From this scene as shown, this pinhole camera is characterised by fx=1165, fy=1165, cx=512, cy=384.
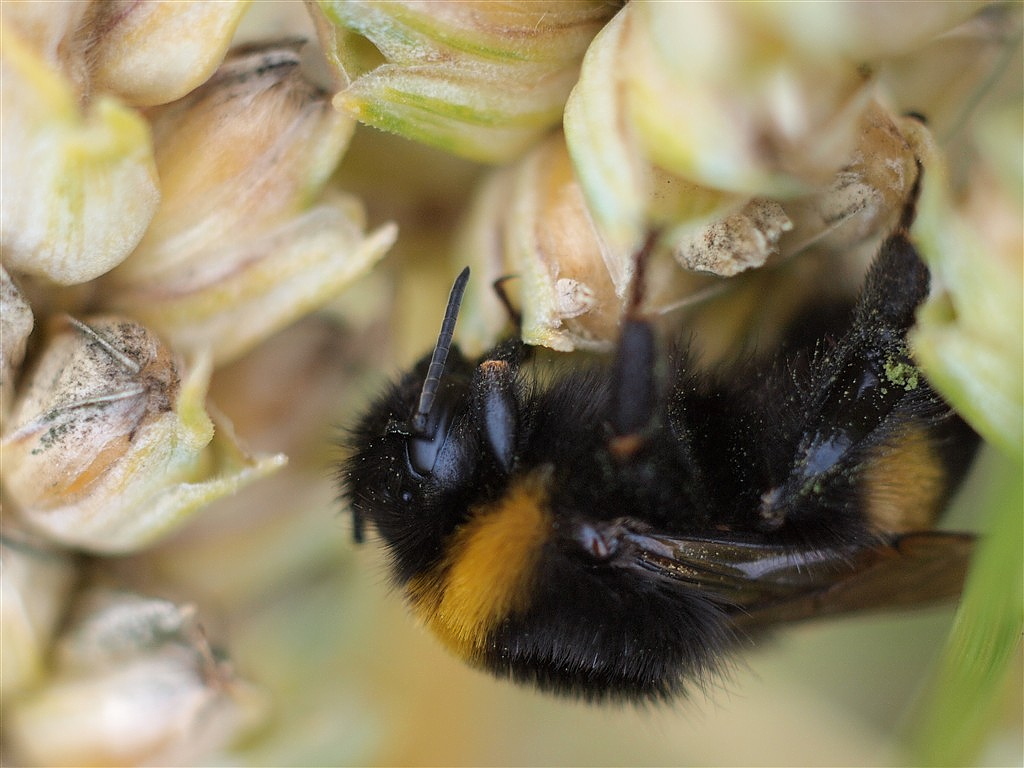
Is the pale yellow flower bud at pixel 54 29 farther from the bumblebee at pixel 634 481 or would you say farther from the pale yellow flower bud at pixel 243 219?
the bumblebee at pixel 634 481

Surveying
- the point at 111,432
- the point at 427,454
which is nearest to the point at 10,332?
the point at 111,432

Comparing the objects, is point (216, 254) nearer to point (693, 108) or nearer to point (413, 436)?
point (413, 436)

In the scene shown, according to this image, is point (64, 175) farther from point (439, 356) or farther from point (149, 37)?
point (439, 356)

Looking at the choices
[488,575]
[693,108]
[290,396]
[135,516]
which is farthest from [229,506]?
[693,108]

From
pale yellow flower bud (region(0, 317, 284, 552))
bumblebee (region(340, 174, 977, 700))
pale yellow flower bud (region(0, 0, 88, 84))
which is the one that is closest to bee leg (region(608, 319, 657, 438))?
bumblebee (region(340, 174, 977, 700))

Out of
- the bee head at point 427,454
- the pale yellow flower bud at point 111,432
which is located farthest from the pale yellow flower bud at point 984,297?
the pale yellow flower bud at point 111,432

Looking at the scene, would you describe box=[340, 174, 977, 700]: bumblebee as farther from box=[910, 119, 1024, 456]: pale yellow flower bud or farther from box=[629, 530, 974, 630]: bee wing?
box=[910, 119, 1024, 456]: pale yellow flower bud
